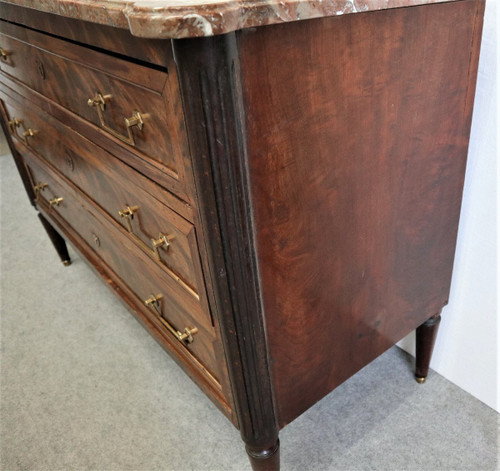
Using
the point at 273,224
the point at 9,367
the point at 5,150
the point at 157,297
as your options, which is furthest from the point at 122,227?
the point at 5,150

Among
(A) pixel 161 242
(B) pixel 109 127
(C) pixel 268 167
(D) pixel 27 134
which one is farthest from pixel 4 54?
(C) pixel 268 167

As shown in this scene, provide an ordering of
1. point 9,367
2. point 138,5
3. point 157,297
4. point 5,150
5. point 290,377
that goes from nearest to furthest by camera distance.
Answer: point 138,5, point 290,377, point 157,297, point 9,367, point 5,150

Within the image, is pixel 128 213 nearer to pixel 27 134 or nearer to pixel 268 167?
pixel 268 167

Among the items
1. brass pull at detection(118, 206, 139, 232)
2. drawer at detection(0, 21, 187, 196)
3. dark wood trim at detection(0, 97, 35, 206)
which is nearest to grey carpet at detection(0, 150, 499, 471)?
dark wood trim at detection(0, 97, 35, 206)

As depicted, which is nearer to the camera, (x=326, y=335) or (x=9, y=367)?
(x=326, y=335)

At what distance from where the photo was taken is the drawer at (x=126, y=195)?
0.71 m

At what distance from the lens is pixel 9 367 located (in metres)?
1.35

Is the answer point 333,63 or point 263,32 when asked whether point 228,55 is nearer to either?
point 263,32

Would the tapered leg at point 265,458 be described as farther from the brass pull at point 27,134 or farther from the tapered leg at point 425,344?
the brass pull at point 27,134

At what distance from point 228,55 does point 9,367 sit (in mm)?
1229

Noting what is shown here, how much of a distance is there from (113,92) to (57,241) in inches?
44.0

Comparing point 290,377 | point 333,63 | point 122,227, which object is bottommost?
point 290,377

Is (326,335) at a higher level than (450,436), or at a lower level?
higher

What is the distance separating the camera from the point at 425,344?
1083 mm
